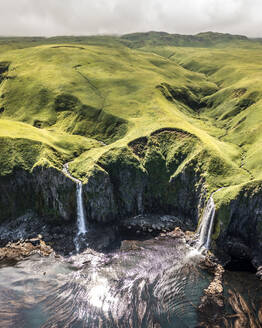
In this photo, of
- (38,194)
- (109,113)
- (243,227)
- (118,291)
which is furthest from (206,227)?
(109,113)

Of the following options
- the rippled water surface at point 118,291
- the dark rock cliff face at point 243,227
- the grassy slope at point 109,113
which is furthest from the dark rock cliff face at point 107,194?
the rippled water surface at point 118,291

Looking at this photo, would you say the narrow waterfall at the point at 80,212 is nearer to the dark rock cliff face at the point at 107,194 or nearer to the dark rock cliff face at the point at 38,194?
the dark rock cliff face at the point at 107,194

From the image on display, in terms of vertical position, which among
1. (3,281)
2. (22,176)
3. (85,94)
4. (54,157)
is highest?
(85,94)

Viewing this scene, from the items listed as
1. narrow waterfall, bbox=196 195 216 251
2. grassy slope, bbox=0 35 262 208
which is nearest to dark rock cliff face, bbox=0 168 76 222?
grassy slope, bbox=0 35 262 208

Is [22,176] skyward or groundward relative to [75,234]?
skyward

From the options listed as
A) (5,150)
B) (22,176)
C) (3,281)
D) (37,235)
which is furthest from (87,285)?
(5,150)

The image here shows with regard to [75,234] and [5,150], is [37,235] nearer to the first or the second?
[75,234]

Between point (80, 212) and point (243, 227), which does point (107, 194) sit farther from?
point (243, 227)
